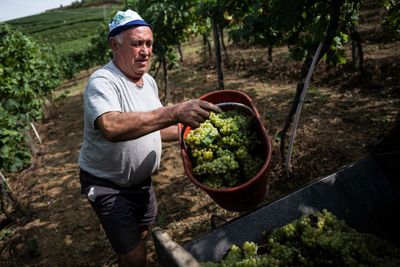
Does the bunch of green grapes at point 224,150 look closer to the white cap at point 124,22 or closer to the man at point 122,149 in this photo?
the man at point 122,149

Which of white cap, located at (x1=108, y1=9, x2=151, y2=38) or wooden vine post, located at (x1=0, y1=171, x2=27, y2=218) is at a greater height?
white cap, located at (x1=108, y1=9, x2=151, y2=38)

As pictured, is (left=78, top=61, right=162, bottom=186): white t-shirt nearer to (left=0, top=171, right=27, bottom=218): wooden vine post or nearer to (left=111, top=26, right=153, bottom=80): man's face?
(left=111, top=26, right=153, bottom=80): man's face

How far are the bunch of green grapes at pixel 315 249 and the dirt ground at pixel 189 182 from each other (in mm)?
334

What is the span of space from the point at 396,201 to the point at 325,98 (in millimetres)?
5320

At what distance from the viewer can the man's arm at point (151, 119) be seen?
6.52ft

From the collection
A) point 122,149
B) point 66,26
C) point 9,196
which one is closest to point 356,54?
point 122,149

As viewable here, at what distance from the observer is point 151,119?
2.09 m

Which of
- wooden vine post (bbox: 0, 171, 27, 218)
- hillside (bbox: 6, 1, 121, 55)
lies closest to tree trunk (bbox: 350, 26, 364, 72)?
wooden vine post (bbox: 0, 171, 27, 218)

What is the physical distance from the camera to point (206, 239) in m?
1.87

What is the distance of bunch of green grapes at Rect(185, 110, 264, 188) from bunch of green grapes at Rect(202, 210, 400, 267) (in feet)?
1.35

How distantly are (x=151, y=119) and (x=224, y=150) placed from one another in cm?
53

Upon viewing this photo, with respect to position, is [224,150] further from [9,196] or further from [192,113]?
[9,196]

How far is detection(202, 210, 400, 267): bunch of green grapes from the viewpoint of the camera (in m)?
1.66

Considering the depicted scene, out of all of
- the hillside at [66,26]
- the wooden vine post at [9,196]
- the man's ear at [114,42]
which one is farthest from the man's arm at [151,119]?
the hillside at [66,26]
